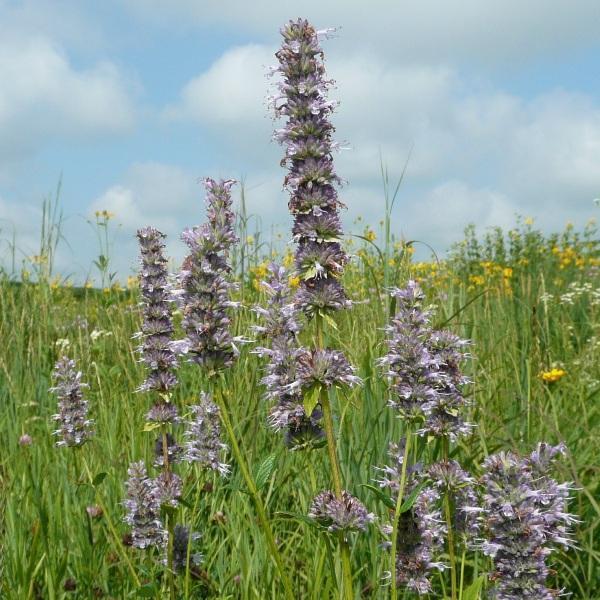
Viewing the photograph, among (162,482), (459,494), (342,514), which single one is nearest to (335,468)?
(342,514)

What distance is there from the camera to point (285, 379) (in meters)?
2.46

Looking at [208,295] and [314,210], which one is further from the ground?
[314,210]

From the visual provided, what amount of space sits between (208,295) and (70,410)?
1.33m

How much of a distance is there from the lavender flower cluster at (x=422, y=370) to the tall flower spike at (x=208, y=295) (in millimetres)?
488

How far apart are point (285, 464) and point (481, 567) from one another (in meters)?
1.08

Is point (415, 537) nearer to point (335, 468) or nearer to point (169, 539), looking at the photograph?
point (335, 468)

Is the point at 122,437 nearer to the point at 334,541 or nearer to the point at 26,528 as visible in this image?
the point at 26,528

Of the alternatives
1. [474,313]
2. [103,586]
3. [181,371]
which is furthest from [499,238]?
[103,586]

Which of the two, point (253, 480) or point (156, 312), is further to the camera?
point (156, 312)

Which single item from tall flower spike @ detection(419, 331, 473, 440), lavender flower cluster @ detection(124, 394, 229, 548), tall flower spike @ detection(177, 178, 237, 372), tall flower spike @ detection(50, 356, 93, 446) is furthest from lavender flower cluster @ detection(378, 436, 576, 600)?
tall flower spike @ detection(50, 356, 93, 446)

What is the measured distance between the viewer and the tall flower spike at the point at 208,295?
238 centimetres

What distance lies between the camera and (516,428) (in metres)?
4.19

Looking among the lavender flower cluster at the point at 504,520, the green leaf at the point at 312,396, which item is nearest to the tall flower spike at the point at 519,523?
the lavender flower cluster at the point at 504,520

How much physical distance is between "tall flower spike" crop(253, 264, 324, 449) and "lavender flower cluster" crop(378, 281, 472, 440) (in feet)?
1.02
